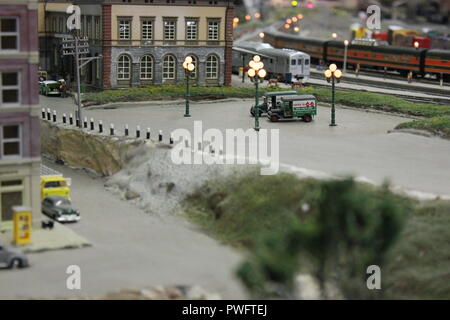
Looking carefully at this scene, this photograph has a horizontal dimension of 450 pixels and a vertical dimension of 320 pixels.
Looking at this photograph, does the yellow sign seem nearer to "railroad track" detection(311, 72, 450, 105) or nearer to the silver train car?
"railroad track" detection(311, 72, 450, 105)

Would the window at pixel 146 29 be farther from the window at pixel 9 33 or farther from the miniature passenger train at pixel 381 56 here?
the window at pixel 9 33

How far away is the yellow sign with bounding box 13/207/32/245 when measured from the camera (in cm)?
3228

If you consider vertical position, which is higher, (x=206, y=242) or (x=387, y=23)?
(x=387, y=23)

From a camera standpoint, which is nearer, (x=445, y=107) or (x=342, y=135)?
(x=342, y=135)

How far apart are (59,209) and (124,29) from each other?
2973 centimetres

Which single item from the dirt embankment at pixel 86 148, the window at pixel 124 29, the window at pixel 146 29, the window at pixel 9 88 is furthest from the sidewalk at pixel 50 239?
the window at pixel 146 29

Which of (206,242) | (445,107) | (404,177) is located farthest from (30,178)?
(445,107)

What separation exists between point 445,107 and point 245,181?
2342cm

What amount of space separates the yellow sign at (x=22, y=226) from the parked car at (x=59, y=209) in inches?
142

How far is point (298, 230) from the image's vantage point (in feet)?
71.7

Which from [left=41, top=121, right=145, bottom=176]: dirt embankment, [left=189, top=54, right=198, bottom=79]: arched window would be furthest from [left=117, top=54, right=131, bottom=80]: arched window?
[left=41, top=121, right=145, bottom=176]: dirt embankment

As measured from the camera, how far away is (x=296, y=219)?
99.6ft

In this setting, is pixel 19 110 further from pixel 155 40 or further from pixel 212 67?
pixel 212 67

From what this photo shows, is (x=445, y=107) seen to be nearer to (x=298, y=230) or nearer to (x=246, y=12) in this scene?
(x=298, y=230)
